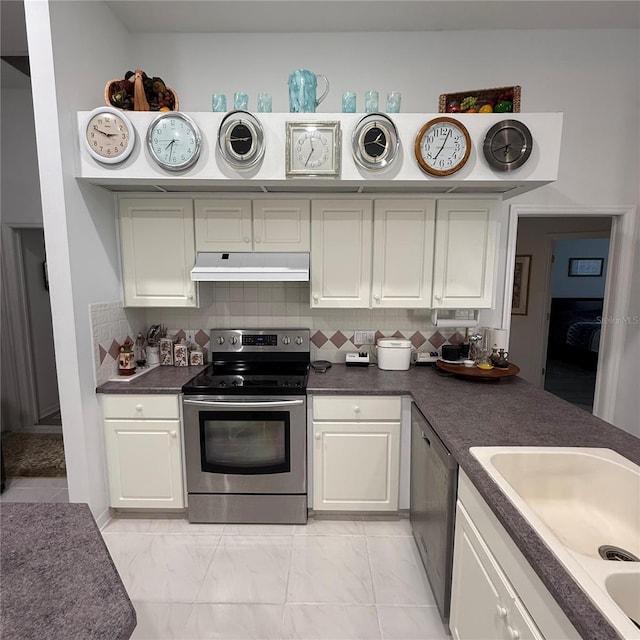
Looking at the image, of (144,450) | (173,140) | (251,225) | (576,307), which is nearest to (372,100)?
(251,225)

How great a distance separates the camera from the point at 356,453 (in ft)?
7.34

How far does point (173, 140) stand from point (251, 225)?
2.15 ft

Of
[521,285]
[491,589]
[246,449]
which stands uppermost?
[521,285]

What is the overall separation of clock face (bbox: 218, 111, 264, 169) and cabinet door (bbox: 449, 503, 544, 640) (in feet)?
6.54

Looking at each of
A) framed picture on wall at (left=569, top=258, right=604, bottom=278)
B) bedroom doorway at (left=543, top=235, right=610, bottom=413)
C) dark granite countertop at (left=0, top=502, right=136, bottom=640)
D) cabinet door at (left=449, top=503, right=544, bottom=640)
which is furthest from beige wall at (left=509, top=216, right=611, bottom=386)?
dark granite countertop at (left=0, top=502, right=136, bottom=640)

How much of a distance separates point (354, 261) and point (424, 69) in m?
1.48

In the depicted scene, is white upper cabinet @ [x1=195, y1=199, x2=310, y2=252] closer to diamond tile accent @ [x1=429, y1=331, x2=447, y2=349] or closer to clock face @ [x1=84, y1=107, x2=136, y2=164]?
clock face @ [x1=84, y1=107, x2=136, y2=164]

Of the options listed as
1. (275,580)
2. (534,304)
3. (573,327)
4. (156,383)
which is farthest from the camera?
(573,327)

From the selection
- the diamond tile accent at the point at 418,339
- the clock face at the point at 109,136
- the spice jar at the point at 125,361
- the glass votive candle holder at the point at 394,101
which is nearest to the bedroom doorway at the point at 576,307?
the diamond tile accent at the point at 418,339

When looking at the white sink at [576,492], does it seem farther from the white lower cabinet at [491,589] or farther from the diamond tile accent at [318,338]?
the diamond tile accent at [318,338]

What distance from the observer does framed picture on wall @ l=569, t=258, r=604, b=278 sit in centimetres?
654

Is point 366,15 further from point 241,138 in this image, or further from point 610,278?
point 610,278

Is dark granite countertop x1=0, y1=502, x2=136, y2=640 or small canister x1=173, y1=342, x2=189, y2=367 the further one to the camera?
small canister x1=173, y1=342, x2=189, y2=367

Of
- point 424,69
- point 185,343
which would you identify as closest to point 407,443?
point 185,343
